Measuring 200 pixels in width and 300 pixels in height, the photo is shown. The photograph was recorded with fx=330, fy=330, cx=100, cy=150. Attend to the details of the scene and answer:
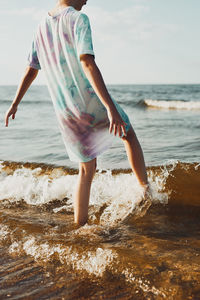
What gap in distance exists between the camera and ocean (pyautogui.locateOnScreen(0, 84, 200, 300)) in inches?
83.6

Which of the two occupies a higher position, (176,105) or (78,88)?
(78,88)

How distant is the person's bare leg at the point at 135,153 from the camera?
2.71 meters

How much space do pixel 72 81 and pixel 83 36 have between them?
360mm

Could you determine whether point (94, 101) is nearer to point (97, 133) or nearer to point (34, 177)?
point (97, 133)

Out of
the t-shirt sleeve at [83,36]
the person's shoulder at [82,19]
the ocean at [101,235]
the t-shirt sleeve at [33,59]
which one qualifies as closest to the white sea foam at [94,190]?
the ocean at [101,235]

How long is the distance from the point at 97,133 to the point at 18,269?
45.4 inches

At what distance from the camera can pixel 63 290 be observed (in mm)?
2100

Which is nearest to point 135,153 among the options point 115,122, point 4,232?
point 115,122

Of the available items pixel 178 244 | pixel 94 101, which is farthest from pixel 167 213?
pixel 94 101

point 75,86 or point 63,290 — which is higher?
point 75,86

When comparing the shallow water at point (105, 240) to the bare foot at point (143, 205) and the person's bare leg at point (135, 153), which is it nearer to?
the bare foot at point (143, 205)

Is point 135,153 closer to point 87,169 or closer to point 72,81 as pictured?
point 87,169

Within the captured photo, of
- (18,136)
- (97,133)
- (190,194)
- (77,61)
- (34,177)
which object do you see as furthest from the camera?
(18,136)

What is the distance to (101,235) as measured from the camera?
9.34ft
